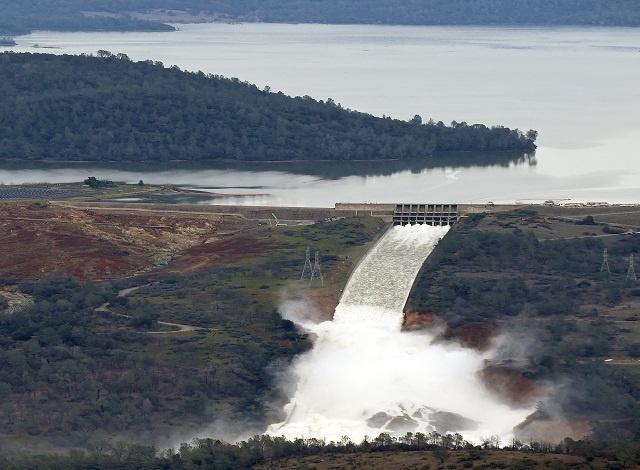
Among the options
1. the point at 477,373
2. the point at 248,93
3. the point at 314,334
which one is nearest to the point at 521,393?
the point at 477,373

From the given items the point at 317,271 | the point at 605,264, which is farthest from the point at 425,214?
the point at 605,264

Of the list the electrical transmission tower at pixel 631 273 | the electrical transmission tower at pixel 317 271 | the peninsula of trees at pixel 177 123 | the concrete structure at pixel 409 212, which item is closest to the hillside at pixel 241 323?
the electrical transmission tower at pixel 317 271

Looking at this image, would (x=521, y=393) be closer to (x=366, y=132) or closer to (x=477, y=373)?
(x=477, y=373)

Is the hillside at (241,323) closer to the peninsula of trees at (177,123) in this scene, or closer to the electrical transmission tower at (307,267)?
A: the electrical transmission tower at (307,267)

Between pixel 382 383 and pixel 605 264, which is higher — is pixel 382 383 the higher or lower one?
the lower one

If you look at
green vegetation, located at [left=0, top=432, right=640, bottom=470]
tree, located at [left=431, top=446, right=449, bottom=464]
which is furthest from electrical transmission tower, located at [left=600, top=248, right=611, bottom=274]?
tree, located at [left=431, top=446, right=449, bottom=464]

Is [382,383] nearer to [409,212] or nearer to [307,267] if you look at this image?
[307,267]

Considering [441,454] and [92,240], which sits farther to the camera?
[92,240]
